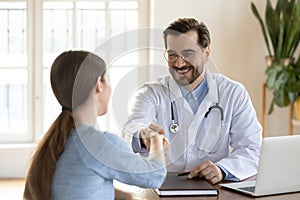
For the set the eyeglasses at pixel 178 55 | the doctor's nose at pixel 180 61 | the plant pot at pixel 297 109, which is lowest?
the plant pot at pixel 297 109

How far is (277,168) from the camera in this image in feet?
7.34

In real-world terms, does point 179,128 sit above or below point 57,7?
below

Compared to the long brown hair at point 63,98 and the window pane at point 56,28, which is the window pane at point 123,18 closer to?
the window pane at point 56,28

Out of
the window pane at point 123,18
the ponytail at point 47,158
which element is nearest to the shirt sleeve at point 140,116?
the ponytail at point 47,158

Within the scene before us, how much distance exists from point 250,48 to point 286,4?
46cm

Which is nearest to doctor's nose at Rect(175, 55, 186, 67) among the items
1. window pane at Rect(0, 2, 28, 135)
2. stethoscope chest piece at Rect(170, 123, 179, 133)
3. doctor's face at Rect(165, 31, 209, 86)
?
doctor's face at Rect(165, 31, 209, 86)

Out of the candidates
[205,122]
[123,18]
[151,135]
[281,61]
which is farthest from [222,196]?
[123,18]

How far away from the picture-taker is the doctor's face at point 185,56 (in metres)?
2.49

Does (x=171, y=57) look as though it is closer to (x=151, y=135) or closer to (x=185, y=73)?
(x=185, y=73)

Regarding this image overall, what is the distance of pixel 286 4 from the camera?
4758 millimetres

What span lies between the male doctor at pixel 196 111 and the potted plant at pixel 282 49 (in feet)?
6.45

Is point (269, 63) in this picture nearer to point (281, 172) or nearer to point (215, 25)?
point (215, 25)

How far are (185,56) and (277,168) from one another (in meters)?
0.56

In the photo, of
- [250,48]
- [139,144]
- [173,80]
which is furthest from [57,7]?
[139,144]
